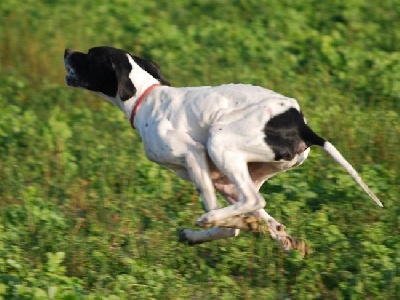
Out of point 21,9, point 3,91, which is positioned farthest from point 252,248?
point 21,9

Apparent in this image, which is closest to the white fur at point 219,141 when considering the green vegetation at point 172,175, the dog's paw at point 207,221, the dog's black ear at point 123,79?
the dog's paw at point 207,221

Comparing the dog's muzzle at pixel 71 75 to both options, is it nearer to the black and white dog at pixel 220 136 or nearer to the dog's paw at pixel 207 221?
the black and white dog at pixel 220 136

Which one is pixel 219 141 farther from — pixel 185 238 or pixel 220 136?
pixel 185 238

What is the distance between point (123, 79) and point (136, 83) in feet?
0.28

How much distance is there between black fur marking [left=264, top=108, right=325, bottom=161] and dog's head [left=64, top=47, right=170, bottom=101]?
3.11 ft

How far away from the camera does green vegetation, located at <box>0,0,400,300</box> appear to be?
6.10 metres

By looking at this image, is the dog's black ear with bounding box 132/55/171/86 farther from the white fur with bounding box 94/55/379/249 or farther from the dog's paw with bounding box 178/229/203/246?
the dog's paw with bounding box 178/229/203/246

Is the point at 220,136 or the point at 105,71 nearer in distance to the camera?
the point at 220,136

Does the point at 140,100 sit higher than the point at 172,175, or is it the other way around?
the point at 140,100

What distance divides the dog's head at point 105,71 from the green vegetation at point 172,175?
0.90m

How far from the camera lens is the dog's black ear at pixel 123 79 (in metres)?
6.57

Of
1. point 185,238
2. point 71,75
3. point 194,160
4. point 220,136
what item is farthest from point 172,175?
point 220,136

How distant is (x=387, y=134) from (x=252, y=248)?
2071 millimetres

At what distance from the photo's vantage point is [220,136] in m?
6.17
